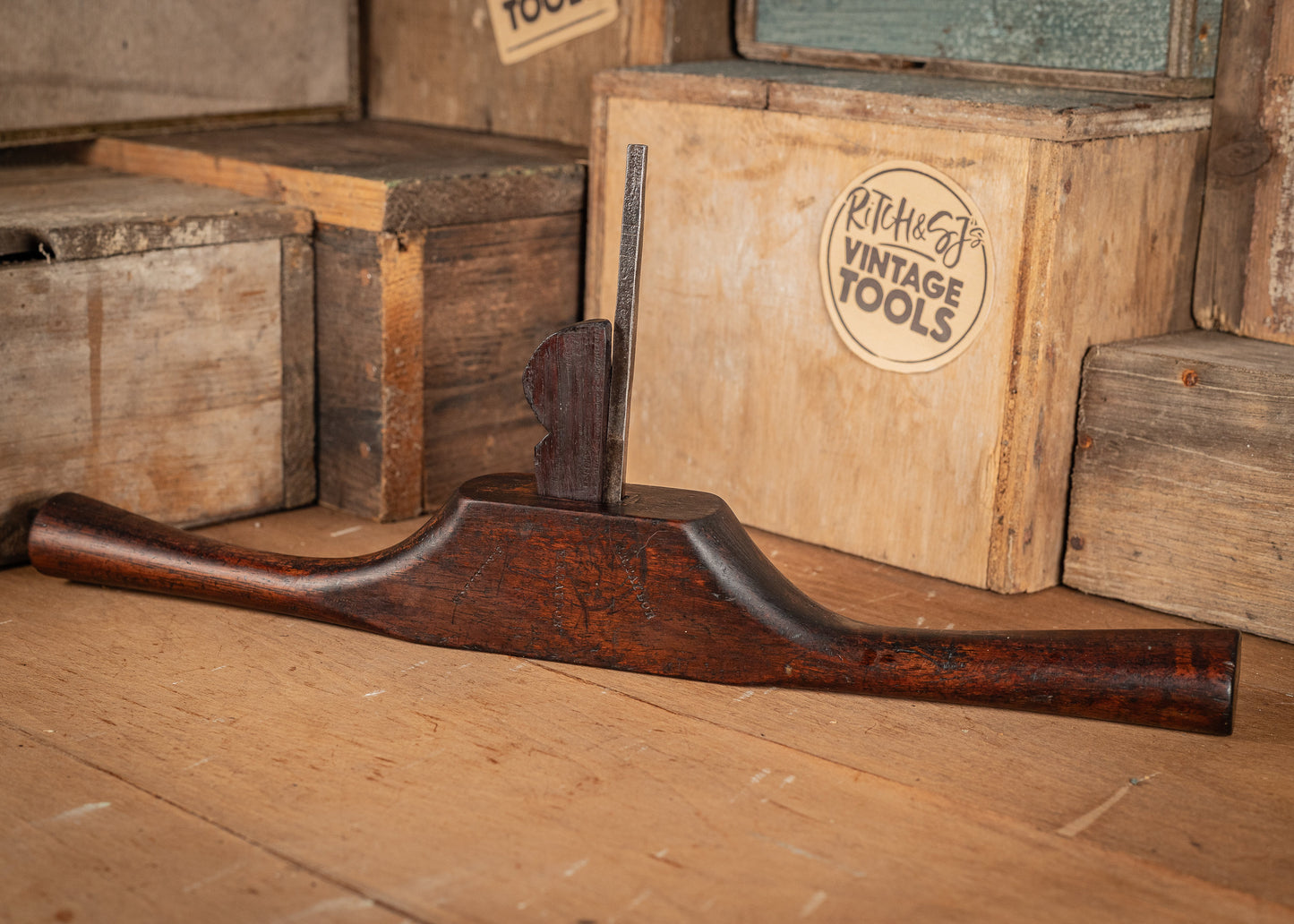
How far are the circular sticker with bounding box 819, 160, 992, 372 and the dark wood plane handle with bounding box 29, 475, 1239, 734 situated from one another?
340mm

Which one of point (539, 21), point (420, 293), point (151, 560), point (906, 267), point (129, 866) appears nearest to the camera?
point (129, 866)

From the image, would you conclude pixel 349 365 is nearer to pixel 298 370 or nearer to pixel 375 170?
pixel 298 370

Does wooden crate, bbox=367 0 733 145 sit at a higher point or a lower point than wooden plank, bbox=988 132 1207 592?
higher

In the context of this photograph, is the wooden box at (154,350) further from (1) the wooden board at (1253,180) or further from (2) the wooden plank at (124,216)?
(1) the wooden board at (1253,180)

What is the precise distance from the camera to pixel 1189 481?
1300 mm

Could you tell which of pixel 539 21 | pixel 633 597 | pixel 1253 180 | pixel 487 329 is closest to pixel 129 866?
pixel 633 597

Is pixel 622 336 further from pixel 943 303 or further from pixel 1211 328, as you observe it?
pixel 1211 328

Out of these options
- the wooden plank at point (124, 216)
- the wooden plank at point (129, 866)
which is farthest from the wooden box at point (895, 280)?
the wooden plank at point (129, 866)

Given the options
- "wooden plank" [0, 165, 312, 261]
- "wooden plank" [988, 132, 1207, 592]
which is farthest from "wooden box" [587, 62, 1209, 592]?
"wooden plank" [0, 165, 312, 261]

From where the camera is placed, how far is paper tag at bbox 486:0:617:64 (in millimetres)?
1751

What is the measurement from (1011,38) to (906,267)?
0.32 m

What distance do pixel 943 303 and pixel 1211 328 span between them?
29cm

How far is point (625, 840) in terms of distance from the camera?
0.89 meters

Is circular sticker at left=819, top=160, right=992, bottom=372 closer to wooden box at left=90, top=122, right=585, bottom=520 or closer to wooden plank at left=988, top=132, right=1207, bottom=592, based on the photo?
wooden plank at left=988, top=132, right=1207, bottom=592
